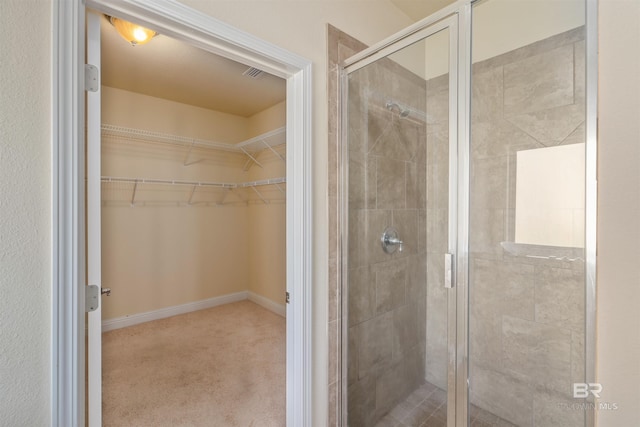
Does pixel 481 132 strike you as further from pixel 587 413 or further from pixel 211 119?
pixel 211 119

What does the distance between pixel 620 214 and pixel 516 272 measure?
1.07 meters

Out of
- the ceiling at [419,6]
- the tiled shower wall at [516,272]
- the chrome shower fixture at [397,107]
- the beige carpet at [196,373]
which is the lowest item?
the beige carpet at [196,373]

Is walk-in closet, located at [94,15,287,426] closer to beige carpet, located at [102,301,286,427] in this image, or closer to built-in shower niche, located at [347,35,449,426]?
beige carpet, located at [102,301,286,427]

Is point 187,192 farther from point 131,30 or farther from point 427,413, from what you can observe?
point 427,413

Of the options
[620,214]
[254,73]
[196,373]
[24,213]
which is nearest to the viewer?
[620,214]

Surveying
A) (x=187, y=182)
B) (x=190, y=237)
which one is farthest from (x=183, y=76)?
(x=190, y=237)

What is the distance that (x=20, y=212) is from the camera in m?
0.79

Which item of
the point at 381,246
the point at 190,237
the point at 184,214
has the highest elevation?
the point at 184,214

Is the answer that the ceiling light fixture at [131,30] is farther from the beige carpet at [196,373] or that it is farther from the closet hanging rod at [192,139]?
the beige carpet at [196,373]

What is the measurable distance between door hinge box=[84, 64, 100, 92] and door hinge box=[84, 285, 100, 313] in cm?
67

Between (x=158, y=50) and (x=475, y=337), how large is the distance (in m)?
3.02

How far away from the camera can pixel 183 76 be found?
9.22 ft

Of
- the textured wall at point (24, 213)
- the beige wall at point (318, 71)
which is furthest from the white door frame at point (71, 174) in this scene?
the beige wall at point (318, 71)

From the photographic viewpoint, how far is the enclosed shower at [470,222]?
1240 millimetres
